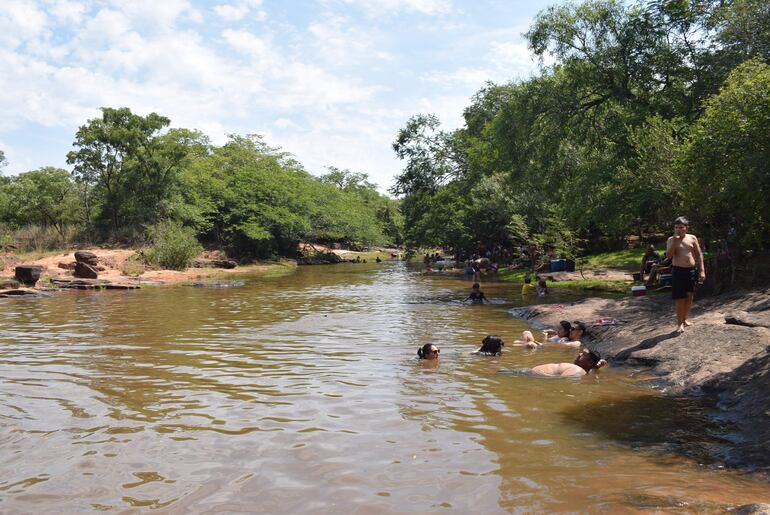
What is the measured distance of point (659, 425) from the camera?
6.90 m

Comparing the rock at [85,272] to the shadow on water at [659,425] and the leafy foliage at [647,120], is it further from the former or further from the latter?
the shadow on water at [659,425]

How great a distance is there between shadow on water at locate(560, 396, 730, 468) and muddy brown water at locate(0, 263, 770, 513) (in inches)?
1.3

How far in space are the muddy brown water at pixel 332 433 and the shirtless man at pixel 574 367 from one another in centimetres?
24

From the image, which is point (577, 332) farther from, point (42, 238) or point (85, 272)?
point (42, 238)

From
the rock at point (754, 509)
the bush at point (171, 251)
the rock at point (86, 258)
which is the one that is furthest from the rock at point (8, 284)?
the rock at point (754, 509)

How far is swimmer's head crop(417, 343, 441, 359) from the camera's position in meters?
10.6

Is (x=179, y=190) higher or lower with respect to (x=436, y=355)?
higher

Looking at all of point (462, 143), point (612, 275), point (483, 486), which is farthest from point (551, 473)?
point (462, 143)

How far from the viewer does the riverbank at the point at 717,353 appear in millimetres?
6516

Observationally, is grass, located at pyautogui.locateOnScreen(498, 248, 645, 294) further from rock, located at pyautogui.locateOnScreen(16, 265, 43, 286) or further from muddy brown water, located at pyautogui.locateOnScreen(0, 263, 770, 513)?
rock, located at pyautogui.locateOnScreen(16, 265, 43, 286)

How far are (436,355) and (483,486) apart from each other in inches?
221

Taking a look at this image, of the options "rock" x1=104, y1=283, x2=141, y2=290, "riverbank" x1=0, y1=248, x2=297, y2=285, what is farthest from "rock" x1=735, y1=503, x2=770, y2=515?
"riverbank" x1=0, y1=248, x2=297, y2=285

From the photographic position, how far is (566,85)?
21.4 metres

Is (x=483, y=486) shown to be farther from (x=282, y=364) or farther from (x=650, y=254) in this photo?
(x=650, y=254)
